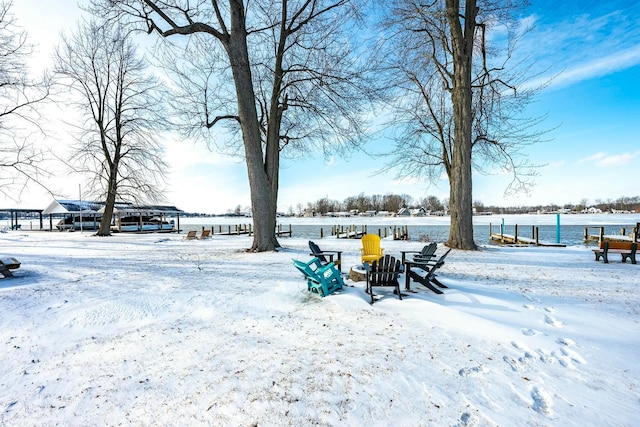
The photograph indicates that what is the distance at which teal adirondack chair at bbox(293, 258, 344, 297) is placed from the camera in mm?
5309

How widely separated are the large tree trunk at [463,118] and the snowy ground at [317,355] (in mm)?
5910

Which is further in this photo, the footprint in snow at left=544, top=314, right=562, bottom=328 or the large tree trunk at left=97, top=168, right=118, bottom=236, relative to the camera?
the large tree trunk at left=97, top=168, right=118, bottom=236

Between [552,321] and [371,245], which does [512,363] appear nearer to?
[552,321]

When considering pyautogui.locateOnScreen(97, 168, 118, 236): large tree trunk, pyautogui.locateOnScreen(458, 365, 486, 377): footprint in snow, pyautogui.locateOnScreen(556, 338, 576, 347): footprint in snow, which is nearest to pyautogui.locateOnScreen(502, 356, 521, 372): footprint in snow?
pyautogui.locateOnScreen(458, 365, 486, 377): footprint in snow

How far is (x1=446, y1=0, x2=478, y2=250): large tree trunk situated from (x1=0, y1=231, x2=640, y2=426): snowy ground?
5.91m

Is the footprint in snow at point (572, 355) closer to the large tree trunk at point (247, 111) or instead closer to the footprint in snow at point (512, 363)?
the footprint in snow at point (512, 363)

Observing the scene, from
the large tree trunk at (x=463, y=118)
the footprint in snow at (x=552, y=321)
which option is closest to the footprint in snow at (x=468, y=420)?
the footprint in snow at (x=552, y=321)

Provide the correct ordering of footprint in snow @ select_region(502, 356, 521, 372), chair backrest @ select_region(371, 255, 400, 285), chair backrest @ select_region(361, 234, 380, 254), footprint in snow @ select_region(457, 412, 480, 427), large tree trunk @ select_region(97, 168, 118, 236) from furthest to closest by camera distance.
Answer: large tree trunk @ select_region(97, 168, 118, 236) → chair backrest @ select_region(361, 234, 380, 254) → chair backrest @ select_region(371, 255, 400, 285) → footprint in snow @ select_region(502, 356, 521, 372) → footprint in snow @ select_region(457, 412, 480, 427)

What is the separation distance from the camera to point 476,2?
39.3 feet

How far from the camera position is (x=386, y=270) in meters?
5.21

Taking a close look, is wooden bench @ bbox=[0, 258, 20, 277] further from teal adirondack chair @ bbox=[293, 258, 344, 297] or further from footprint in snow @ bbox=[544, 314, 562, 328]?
footprint in snow @ bbox=[544, 314, 562, 328]

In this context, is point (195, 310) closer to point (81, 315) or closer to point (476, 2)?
point (81, 315)

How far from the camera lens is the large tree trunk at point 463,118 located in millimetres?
11656

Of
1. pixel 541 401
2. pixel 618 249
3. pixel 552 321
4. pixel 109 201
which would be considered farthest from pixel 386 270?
pixel 109 201
